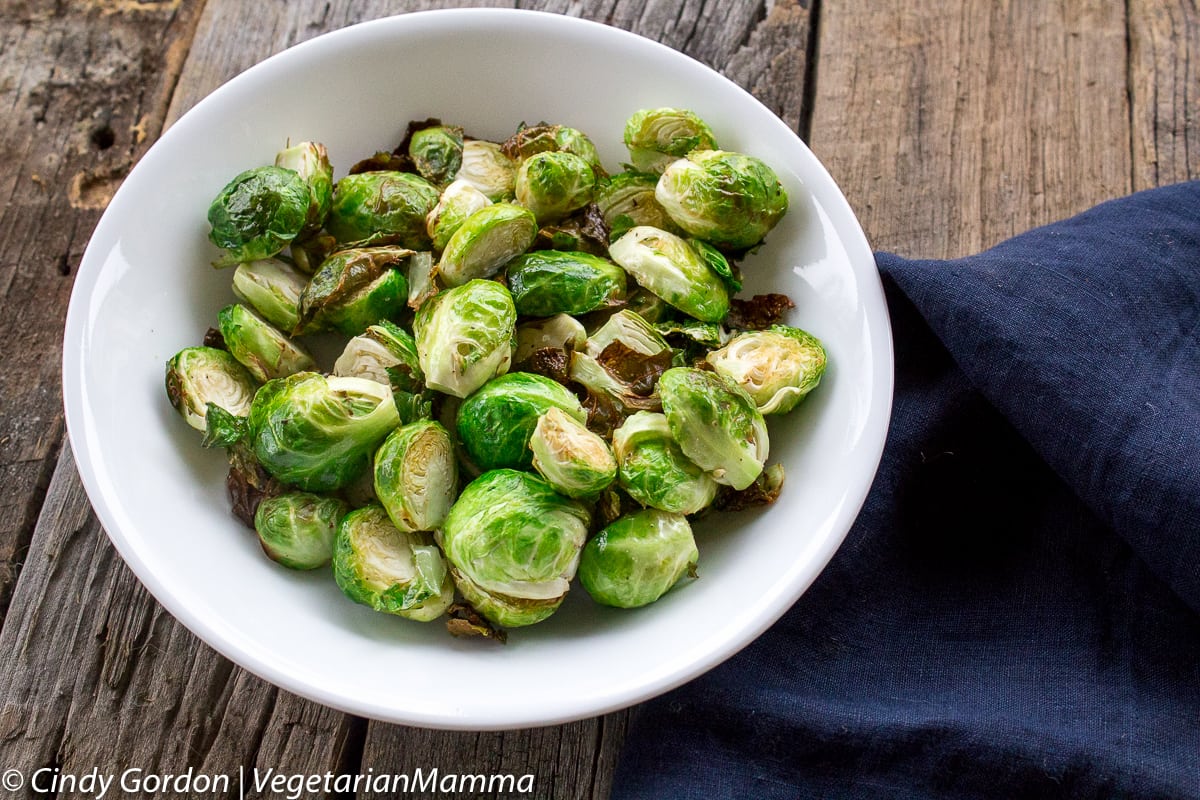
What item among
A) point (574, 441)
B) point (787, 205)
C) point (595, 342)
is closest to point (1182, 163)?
point (787, 205)

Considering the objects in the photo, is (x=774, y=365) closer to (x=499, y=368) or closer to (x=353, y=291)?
(x=499, y=368)

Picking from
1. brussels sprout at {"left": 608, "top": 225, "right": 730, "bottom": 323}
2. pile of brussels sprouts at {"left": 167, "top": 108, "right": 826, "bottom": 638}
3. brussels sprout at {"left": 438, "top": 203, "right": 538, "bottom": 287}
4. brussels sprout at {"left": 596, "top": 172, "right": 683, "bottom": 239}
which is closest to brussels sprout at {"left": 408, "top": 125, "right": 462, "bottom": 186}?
pile of brussels sprouts at {"left": 167, "top": 108, "right": 826, "bottom": 638}

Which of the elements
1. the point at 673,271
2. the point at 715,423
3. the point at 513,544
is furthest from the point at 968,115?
the point at 513,544

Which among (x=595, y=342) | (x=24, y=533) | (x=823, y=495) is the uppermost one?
(x=595, y=342)

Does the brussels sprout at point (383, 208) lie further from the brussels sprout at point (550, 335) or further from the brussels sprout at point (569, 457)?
the brussels sprout at point (569, 457)

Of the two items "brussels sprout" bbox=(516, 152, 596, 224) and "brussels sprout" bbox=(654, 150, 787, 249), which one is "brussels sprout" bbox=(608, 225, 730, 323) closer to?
"brussels sprout" bbox=(654, 150, 787, 249)

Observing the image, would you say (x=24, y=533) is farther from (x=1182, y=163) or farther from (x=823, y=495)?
(x=1182, y=163)
